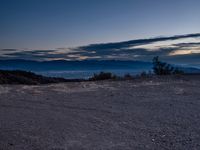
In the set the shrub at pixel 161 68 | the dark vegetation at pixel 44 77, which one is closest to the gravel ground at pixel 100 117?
the dark vegetation at pixel 44 77

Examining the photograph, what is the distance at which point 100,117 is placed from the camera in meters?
11.2

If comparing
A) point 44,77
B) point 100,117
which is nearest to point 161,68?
point 44,77

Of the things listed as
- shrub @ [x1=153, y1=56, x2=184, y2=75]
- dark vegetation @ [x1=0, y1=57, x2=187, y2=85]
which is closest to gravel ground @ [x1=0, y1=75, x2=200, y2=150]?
dark vegetation @ [x1=0, y1=57, x2=187, y2=85]

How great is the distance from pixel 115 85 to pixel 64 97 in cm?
455

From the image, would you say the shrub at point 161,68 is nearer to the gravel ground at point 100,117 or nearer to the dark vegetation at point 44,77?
the dark vegetation at point 44,77

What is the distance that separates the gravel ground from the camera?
8461mm

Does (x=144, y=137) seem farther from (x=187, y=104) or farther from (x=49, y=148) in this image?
(x=187, y=104)

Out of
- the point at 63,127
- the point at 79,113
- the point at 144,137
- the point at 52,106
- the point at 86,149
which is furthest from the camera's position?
the point at 52,106

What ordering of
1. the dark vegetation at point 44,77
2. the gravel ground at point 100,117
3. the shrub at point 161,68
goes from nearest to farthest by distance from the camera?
1. the gravel ground at point 100,117
2. the dark vegetation at point 44,77
3. the shrub at point 161,68

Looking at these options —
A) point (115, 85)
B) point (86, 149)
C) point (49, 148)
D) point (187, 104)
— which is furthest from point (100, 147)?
point (115, 85)

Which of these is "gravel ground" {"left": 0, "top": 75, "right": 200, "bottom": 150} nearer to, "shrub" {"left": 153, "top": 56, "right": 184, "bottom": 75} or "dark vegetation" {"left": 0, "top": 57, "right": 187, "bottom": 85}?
"dark vegetation" {"left": 0, "top": 57, "right": 187, "bottom": 85}

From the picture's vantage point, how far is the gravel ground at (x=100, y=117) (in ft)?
27.8

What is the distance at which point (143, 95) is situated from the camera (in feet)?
52.9

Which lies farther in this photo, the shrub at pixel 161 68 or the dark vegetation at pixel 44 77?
the shrub at pixel 161 68
